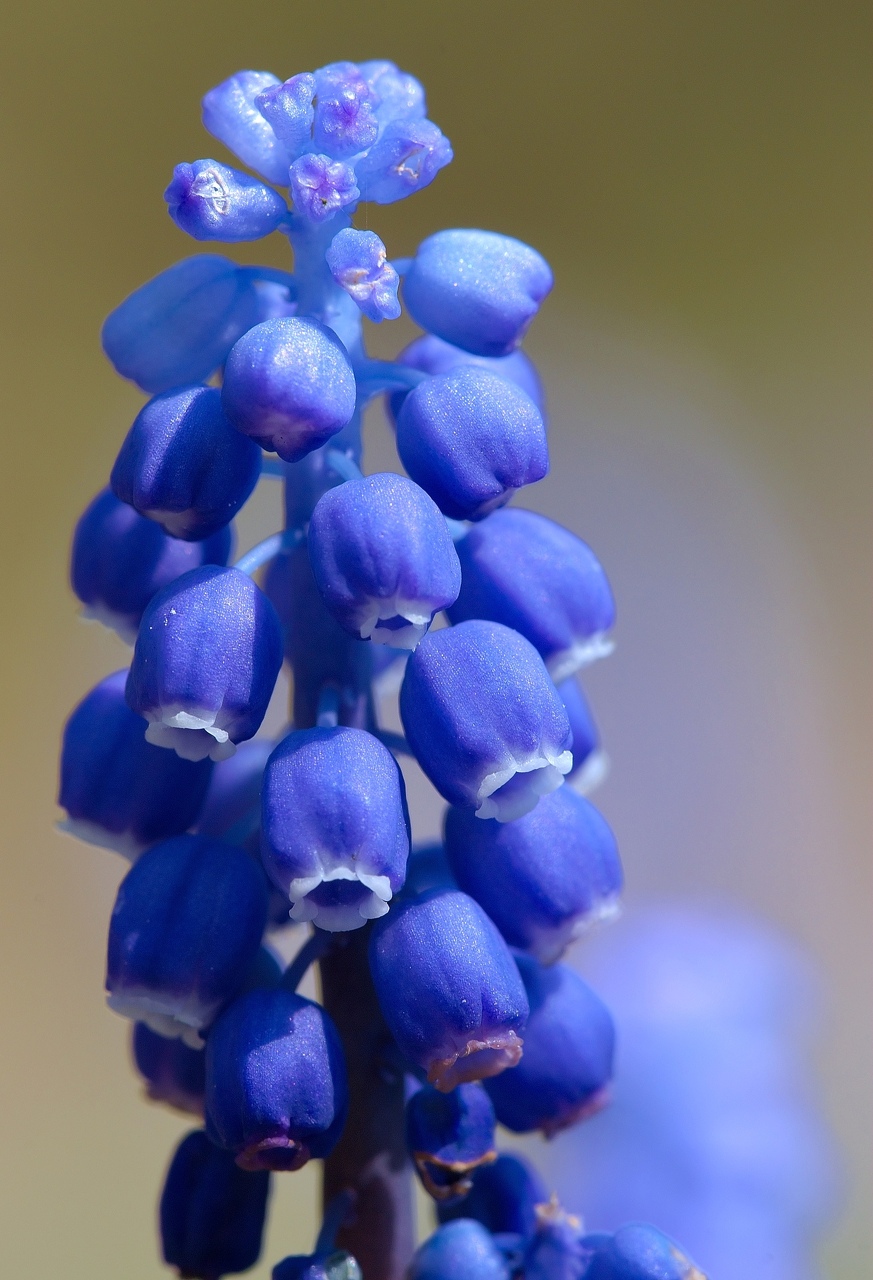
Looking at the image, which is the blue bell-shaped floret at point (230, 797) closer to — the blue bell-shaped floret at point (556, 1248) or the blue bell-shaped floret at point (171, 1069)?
the blue bell-shaped floret at point (171, 1069)

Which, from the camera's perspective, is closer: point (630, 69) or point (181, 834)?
point (181, 834)

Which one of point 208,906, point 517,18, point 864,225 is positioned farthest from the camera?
point 864,225

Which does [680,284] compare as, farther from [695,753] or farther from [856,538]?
[695,753]

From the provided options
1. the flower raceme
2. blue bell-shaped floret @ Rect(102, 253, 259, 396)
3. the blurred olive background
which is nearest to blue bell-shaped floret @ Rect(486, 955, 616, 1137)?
the flower raceme

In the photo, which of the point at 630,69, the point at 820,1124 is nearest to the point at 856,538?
the point at 630,69

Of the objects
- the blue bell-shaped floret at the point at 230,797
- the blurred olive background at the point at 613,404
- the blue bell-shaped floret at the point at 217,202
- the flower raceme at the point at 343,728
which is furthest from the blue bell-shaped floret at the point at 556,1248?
the blurred olive background at the point at 613,404

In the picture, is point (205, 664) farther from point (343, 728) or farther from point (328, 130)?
point (328, 130)
